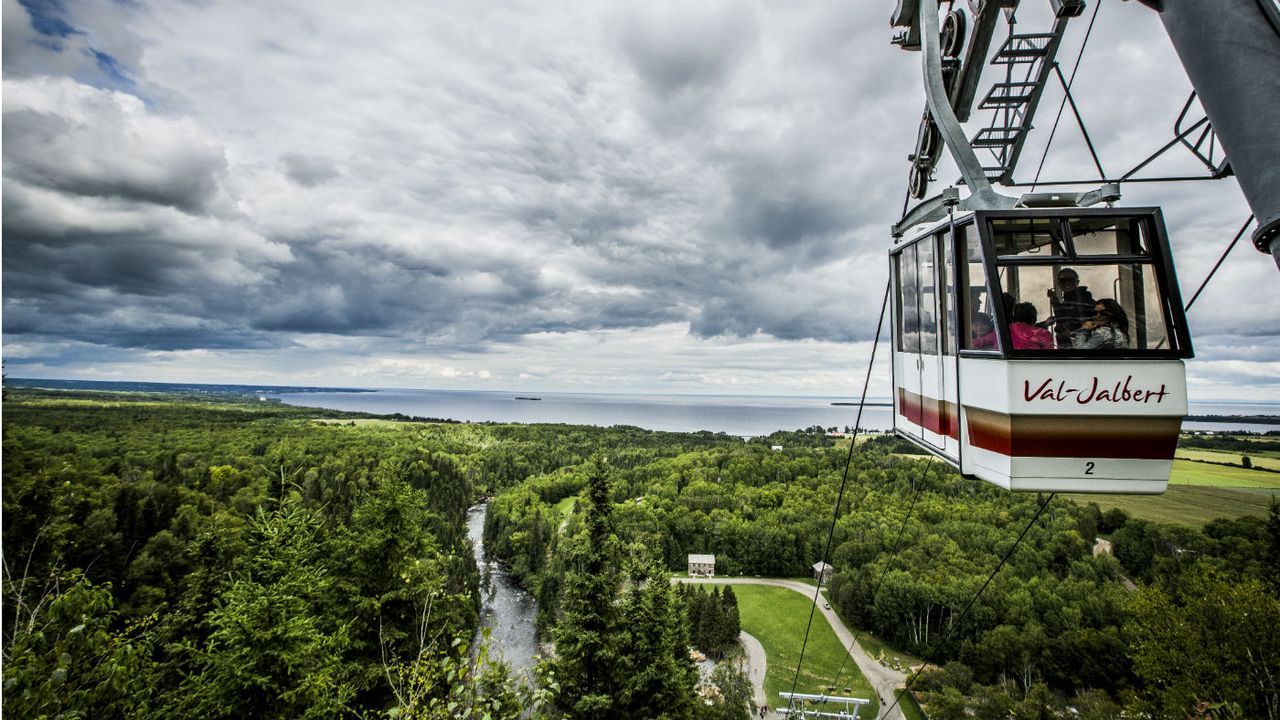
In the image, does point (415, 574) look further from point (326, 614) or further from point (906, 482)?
point (906, 482)

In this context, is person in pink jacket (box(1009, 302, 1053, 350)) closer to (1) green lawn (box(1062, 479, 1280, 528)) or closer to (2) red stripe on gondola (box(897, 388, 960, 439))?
(2) red stripe on gondola (box(897, 388, 960, 439))

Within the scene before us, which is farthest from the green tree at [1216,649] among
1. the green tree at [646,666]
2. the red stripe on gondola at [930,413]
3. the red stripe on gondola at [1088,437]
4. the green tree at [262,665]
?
the green tree at [262,665]

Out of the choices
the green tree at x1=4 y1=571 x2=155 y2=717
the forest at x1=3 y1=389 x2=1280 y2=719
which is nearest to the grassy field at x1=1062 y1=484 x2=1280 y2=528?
the forest at x1=3 y1=389 x2=1280 y2=719

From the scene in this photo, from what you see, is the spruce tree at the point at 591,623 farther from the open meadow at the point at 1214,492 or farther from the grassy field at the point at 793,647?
the open meadow at the point at 1214,492

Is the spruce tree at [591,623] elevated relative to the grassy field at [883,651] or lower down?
elevated

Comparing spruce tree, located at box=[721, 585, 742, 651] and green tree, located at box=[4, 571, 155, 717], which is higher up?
green tree, located at box=[4, 571, 155, 717]

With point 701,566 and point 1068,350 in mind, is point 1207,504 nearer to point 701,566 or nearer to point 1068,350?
point 701,566

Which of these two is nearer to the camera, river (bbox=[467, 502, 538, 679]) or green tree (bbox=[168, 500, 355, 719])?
green tree (bbox=[168, 500, 355, 719])
